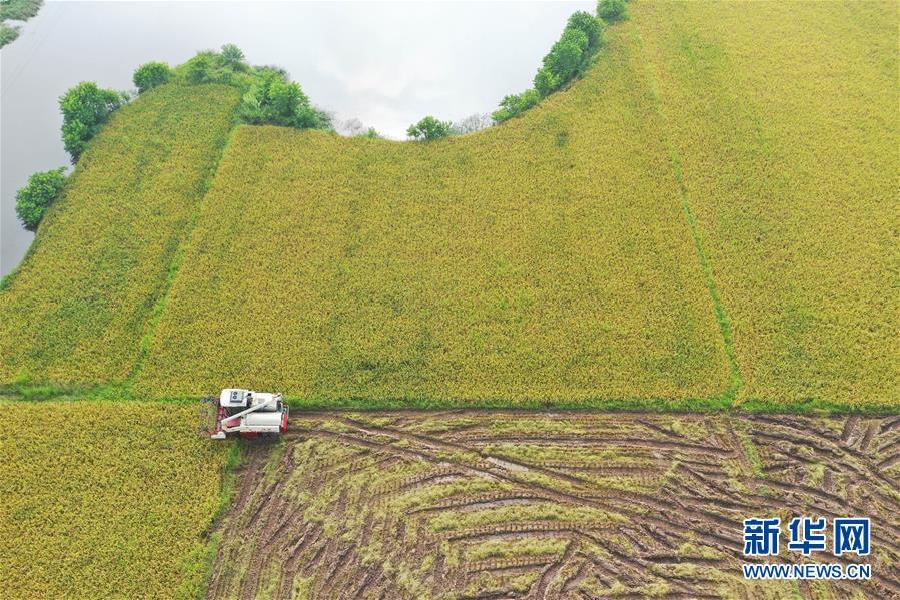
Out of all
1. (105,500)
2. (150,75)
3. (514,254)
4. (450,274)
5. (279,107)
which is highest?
(150,75)

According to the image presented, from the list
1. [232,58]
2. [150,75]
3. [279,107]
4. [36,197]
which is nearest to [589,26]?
[279,107]

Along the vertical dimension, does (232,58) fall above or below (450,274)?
above

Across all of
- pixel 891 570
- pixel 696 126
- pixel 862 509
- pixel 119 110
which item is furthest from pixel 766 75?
pixel 119 110

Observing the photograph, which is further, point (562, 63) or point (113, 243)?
point (562, 63)

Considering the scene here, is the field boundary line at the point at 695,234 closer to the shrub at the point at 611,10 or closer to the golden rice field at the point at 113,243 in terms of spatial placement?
the shrub at the point at 611,10

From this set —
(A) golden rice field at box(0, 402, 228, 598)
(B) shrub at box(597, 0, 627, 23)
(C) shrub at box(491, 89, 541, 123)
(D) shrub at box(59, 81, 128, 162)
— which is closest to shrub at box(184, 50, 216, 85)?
(D) shrub at box(59, 81, 128, 162)

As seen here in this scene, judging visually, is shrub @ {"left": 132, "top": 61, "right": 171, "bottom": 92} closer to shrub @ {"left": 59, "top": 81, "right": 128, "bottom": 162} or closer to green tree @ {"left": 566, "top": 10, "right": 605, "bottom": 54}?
shrub @ {"left": 59, "top": 81, "right": 128, "bottom": 162}

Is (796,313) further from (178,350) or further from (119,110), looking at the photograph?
(119,110)

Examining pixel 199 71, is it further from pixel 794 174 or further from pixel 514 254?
pixel 794 174
